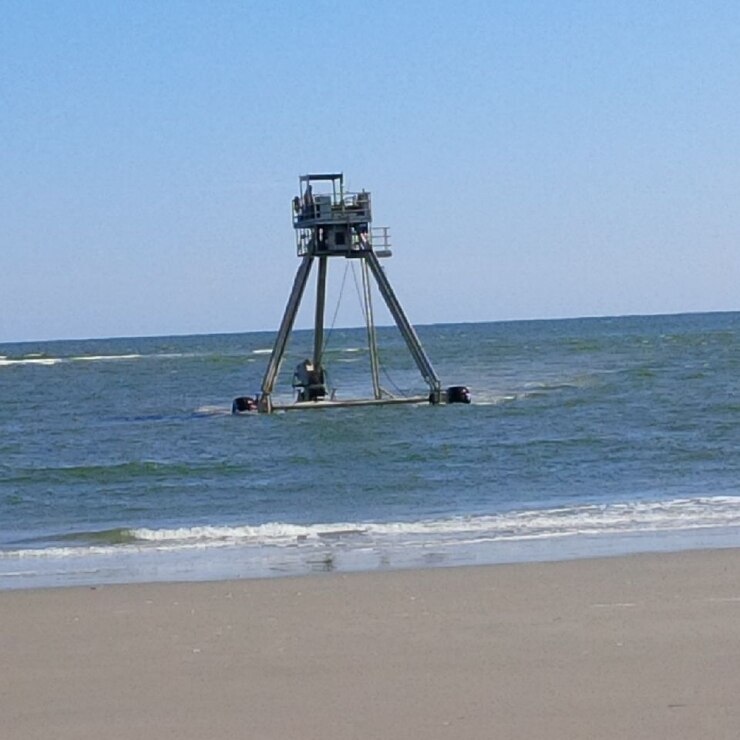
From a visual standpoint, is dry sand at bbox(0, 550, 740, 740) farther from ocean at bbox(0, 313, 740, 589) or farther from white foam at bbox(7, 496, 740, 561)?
white foam at bbox(7, 496, 740, 561)

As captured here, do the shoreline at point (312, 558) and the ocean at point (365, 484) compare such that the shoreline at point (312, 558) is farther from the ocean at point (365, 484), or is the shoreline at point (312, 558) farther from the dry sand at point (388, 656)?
the dry sand at point (388, 656)

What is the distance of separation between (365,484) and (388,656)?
12.3 meters

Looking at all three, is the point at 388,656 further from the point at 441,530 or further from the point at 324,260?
the point at 324,260

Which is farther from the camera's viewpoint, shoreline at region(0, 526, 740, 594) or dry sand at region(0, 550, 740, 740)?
shoreline at region(0, 526, 740, 594)

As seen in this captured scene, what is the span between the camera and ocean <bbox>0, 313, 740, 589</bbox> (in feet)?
47.2

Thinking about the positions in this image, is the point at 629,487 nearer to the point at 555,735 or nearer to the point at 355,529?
the point at 355,529

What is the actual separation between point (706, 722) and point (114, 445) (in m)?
23.9

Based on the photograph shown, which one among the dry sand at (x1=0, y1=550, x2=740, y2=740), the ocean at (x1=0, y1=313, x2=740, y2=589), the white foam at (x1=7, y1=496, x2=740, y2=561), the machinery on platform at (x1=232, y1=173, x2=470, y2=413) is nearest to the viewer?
the dry sand at (x1=0, y1=550, x2=740, y2=740)

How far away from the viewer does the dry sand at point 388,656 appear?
759 centimetres

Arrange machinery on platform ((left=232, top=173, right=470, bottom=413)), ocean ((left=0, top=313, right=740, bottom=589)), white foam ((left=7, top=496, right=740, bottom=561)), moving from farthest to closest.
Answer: machinery on platform ((left=232, top=173, right=470, bottom=413)) < white foam ((left=7, top=496, right=740, bottom=561)) < ocean ((left=0, top=313, right=740, bottom=589))

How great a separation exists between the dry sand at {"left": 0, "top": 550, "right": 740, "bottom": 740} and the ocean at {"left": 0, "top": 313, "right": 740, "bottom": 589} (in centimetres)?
160

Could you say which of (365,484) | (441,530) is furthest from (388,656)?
(365,484)

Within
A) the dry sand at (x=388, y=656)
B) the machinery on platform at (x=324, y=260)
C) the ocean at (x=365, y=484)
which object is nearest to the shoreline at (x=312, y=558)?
the ocean at (x=365, y=484)

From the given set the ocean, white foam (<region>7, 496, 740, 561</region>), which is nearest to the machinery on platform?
the ocean
